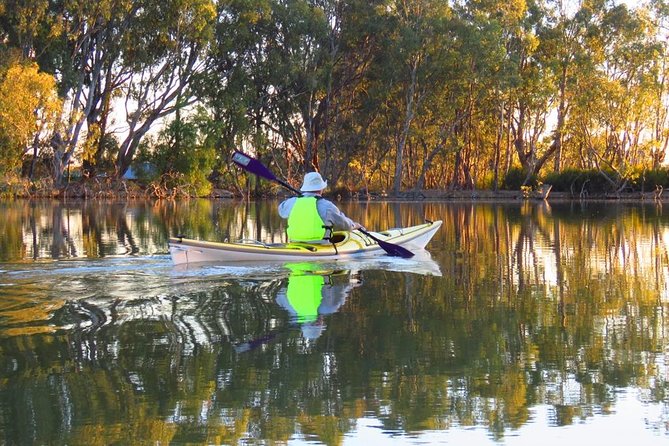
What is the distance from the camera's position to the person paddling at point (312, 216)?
46.5 ft

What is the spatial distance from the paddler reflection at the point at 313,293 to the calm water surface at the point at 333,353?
0.05m

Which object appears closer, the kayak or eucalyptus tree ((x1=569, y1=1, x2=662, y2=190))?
the kayak

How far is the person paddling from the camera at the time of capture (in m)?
14.2

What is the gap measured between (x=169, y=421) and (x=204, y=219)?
82.5 ft

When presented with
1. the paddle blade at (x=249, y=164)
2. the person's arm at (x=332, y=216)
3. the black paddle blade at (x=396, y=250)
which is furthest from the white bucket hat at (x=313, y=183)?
the paddle blade at (x=249, y=164)

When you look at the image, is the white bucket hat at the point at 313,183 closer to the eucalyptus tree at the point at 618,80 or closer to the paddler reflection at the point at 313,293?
the paddler reflection at the point at 313,293

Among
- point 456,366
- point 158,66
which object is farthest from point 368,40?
point 456,366

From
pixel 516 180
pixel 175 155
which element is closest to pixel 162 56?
pixel 175 155

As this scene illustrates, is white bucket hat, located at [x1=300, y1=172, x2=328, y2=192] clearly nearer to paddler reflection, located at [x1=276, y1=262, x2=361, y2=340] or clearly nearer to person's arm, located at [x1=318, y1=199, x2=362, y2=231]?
person's arm, located at [x1=318, y1=199, x2=362, y2=231]

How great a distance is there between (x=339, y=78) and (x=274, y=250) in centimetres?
4796

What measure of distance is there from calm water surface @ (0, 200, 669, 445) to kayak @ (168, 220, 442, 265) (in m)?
0.21

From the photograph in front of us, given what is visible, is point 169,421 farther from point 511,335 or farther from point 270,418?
point 511,335

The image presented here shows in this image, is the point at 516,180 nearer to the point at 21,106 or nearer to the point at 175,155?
the point at 175,155

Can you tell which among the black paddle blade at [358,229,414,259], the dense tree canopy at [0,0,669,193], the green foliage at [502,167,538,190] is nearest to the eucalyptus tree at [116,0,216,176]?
the dense tree canopy at [0,0,669,193]
